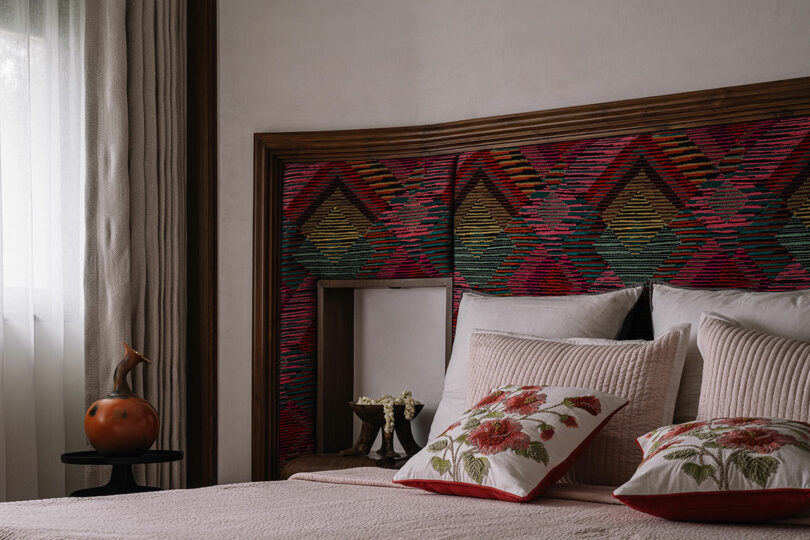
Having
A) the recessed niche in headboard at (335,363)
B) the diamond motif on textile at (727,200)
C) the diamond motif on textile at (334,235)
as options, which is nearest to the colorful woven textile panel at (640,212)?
the diamond motif on textile at (727,200)

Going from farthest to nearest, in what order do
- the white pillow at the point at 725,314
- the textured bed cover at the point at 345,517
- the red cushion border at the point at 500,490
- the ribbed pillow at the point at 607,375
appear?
the white pillow at the point at 725,314 → the ribbed pillow at the point at 607,375 → the red cushion border at the point at 500,490 → the textured bed cover at the point at 345,517

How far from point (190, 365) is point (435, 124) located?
1.33m

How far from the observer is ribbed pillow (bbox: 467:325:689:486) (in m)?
2.05

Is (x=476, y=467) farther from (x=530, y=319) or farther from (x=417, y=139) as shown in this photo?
(x=417, y=139)

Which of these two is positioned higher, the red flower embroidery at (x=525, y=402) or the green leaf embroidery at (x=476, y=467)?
the red flower embroidery at (x=525, y=402)

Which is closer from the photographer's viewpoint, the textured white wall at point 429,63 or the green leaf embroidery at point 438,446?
the green leaf embroidery at point 438,446

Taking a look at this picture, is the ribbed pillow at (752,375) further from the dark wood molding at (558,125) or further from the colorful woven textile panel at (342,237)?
the colorful woven textile panel at (342,237)

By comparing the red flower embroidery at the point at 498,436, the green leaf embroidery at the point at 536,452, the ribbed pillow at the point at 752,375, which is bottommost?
the green leaf embroidery at the point at 536,452

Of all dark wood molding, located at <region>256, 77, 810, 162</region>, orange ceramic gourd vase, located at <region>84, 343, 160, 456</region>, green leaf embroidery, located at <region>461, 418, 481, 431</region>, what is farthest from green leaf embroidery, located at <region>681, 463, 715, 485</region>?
orange ceramic gourd vase, located at <region>84, 343, 160, 456</region>

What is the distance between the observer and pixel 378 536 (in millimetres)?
1471

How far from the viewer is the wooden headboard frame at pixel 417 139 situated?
8.41 ft

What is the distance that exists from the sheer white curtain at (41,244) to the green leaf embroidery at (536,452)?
6.00 ft

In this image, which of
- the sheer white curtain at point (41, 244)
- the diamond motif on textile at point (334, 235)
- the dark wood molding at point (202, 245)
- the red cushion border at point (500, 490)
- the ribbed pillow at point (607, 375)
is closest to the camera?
the red cushion border at point (500, 490)

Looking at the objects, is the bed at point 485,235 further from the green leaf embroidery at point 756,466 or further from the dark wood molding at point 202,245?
the dark wood molding at point 202,245
